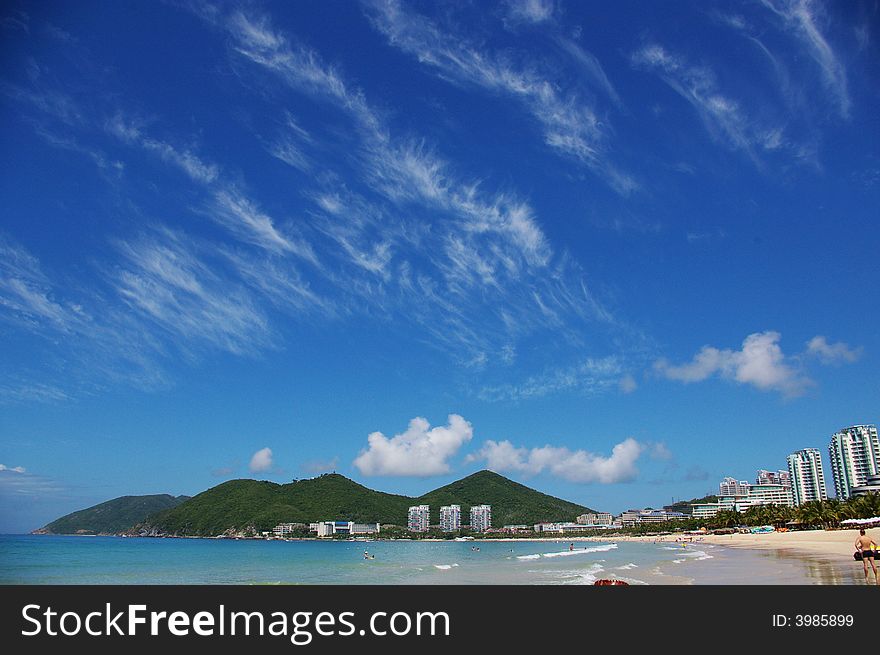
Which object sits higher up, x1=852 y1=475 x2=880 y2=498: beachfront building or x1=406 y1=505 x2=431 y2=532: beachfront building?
x1=852 y1=475 x2=880 y2=498: beachfront building

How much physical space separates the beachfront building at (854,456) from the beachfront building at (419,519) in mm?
103091

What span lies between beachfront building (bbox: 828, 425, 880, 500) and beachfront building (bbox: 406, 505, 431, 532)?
103091 millimetres

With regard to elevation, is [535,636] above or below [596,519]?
above

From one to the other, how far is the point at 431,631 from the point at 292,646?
1.41 m

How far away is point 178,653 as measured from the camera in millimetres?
5984

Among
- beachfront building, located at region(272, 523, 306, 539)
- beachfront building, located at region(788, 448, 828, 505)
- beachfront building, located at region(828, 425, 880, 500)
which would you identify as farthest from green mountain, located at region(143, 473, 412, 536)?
beachfront building, located at region(828, 425, 880, 500)

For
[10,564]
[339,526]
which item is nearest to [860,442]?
[339,526]

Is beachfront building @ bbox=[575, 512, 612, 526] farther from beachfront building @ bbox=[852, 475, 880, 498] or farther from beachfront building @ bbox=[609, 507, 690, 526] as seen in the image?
beachfront building @ bbox=[852, 475, 880, 498]

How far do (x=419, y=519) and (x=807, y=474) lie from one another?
104m

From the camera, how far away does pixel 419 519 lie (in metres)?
173

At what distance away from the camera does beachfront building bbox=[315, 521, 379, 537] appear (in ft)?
511

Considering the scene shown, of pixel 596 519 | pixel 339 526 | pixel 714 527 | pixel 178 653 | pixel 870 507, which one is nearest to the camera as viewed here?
pixel 178 653

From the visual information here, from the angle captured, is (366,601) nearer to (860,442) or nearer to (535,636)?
(535,636)

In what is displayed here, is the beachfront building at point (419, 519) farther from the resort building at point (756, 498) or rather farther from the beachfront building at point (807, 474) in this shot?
the beachfront building at point (807, 474)
